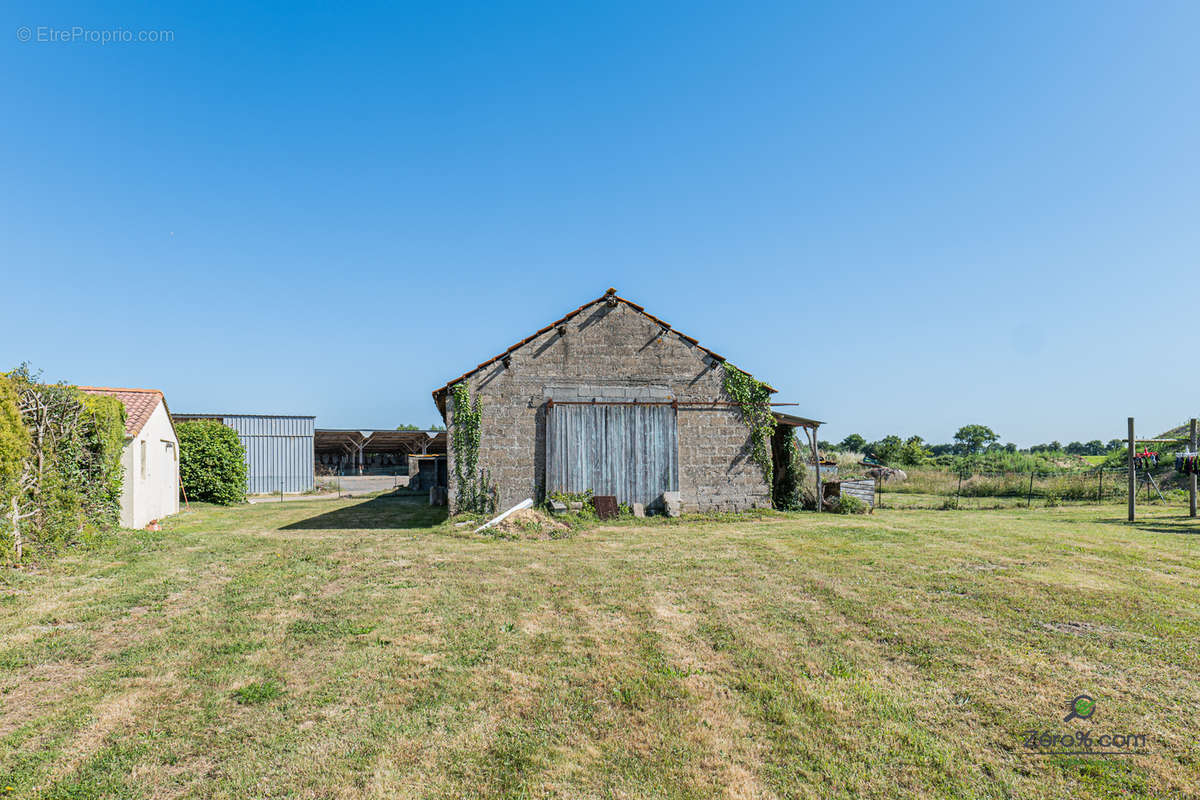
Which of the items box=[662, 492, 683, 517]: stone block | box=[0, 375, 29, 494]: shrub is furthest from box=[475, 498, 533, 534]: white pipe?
box=[0, 375, 29, 494]: shrub

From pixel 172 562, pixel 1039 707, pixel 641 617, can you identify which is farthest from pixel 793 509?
pixel 172 562

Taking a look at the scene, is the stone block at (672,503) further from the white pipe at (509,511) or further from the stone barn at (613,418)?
the white pipe at (509,511)

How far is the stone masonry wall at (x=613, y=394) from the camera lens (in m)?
14.9

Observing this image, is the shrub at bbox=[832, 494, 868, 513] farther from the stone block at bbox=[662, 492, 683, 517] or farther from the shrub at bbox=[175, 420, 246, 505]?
the shrub at bbox=[175, 420, 246, 505]

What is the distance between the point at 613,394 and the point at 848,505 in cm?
789

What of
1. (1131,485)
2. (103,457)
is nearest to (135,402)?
(103,457)

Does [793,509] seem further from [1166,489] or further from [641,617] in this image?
[1166,489]

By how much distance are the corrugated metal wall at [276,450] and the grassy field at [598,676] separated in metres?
21.5

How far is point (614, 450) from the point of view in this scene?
15359 millimetres

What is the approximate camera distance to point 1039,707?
4352 mm

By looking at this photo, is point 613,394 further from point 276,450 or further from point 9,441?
point 276,450

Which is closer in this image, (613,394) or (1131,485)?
(1131,485)

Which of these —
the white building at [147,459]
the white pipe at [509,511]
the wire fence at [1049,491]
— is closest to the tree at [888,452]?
the wire fence at [1049,491]

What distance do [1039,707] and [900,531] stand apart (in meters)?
9.24
